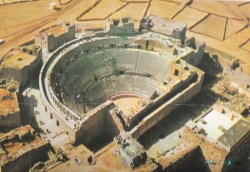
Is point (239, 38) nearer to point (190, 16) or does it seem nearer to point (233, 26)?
point (233, 26)

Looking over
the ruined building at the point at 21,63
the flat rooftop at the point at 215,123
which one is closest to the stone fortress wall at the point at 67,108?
the ruined building at the point at 21,63

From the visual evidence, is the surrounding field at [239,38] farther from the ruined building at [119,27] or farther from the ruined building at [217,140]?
the ruined building at [217,140]

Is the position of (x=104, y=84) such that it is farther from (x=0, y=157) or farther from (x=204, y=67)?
(x=0, y=157)

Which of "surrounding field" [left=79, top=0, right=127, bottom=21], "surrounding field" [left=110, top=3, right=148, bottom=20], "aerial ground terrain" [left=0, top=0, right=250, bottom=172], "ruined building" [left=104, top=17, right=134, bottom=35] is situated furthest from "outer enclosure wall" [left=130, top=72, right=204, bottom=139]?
"surrounding field" [left=79, top=0, right=127, bottom=21]

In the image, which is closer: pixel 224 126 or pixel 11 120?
pixel 224 126

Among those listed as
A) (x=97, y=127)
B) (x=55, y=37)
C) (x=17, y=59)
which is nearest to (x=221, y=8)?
(x=55, y=37)
